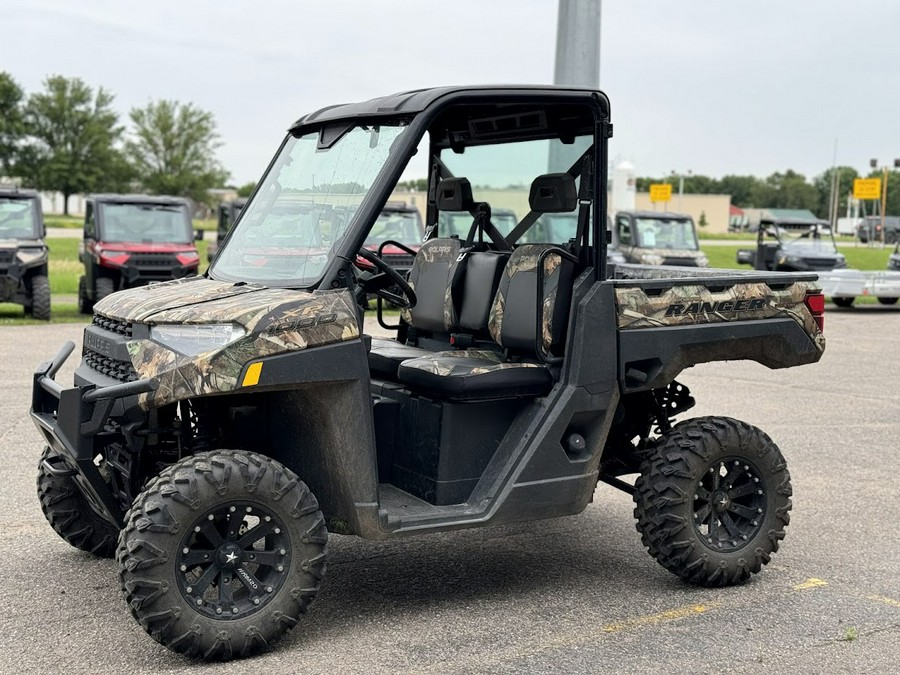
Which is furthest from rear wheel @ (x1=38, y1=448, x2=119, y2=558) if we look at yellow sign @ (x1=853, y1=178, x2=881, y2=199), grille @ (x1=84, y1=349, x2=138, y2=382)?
yellow sign @ (x1=853, y1=178, x2=881, y2=199)

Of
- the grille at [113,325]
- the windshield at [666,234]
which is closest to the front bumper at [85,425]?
the grille at [113,325]

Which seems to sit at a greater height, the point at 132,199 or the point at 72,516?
the point at 132,199

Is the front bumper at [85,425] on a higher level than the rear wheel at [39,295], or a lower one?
higher

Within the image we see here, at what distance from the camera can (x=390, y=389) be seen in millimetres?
5340

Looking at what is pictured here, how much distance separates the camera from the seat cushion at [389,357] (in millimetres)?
5461

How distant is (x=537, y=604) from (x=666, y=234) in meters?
20.6

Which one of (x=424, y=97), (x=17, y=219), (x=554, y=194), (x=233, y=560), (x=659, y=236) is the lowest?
(x=233, y=560)

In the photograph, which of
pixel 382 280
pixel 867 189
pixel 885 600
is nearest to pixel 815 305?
pixel 885 600

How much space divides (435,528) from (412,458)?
429 mm

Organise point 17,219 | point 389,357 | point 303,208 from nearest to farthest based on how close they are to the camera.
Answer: point 303,208, point 389,357, point 17,219

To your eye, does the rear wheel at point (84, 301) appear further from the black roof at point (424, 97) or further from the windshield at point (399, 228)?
the black roof at point (424, 97)

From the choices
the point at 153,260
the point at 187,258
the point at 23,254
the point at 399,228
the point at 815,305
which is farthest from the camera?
the point at 399,228

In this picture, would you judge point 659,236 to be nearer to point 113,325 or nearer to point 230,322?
point 113,325

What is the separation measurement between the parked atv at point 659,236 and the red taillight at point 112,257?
10.7m
